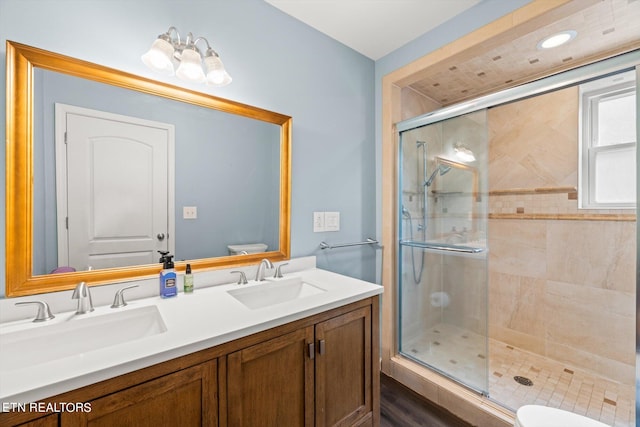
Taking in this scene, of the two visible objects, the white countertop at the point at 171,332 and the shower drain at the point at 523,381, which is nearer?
the white countertop at the point at 171,332

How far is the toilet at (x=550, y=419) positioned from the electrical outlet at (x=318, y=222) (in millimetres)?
1335

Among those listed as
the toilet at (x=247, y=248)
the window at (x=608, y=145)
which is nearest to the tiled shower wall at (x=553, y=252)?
the window at (x=608, y=145)

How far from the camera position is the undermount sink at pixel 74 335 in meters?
0.81

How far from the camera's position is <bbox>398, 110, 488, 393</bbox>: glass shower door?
5.94ft

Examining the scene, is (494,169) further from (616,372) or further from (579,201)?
(616,372)

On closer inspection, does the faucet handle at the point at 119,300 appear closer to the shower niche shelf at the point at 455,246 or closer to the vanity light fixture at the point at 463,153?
the shower niche shelf at the point at 455,246

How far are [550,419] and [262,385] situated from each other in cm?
123

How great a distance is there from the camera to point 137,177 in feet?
3.84

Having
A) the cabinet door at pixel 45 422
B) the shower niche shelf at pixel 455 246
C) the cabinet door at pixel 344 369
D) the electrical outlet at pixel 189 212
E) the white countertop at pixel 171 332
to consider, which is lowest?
the cabinet door at pixel 344 369

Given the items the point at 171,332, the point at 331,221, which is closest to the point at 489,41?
the point at 331,221

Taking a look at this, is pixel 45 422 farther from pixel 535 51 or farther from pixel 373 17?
pixel 535 51

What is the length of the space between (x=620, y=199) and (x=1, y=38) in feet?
11.4

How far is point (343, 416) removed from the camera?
47.8 inches

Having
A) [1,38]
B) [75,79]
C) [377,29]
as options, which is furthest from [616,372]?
[1,38]
